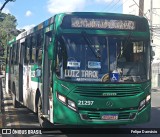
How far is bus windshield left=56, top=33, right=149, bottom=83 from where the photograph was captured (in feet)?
30.7

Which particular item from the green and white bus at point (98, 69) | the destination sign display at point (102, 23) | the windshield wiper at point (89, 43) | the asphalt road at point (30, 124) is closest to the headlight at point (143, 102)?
the green and white bus at point (98, 69)

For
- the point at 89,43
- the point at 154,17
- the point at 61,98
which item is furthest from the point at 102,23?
the point at 154,17

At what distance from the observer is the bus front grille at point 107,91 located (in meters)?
9.23

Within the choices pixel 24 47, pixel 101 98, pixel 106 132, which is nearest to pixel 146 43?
pixel 101 98

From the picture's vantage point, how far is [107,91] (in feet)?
30.7

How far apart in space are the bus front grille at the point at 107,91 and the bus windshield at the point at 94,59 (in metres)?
0.19

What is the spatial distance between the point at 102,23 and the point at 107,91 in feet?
5.47

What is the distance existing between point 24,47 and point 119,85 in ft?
19.7

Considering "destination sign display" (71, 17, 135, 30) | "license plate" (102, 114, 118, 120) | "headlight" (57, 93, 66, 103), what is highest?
"destination sign display" (71, 17, 135, 30)

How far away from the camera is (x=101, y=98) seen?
9.31 m

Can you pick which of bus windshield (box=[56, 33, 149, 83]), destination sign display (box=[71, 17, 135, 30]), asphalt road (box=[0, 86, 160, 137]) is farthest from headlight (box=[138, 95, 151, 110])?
destination sign display (box=[71, 17, 135, 30])

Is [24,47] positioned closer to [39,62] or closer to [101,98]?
[39,62]

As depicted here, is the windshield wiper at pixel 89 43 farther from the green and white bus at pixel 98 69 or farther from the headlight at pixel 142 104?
the headlight at pixel 142 104

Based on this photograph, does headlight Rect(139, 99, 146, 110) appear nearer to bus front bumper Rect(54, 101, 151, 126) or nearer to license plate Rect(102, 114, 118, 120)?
bus front bumper Rect(54, 101, 151, 126)
